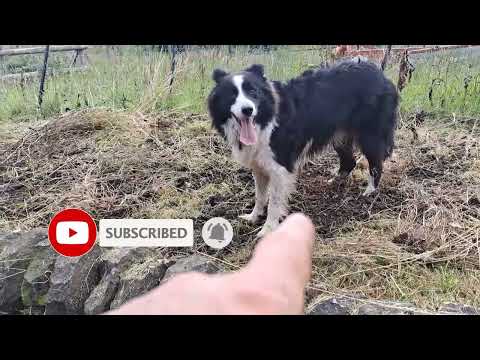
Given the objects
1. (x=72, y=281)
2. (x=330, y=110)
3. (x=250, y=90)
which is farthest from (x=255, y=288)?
(x=330, y=110)

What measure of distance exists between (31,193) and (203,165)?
0.62m

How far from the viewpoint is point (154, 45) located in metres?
1.48

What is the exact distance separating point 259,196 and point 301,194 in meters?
0.17

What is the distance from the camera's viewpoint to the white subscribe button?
1436 mm

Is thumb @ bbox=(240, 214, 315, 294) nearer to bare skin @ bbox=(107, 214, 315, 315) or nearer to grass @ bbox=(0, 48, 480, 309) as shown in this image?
bare skin @ bbox=(107, 214, 315, 315)

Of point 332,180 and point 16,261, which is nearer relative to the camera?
point 16,261

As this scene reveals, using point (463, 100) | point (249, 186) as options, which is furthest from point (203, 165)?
point (463, 100)

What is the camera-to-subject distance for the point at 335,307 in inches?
53.1

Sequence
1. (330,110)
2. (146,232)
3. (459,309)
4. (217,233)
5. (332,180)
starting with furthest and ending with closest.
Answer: (330,110)
(332,180)
(217,233)
(146,232)
(459,309)

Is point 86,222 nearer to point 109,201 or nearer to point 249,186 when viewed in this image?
point 109,201

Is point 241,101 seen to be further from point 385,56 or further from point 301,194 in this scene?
point 385,56

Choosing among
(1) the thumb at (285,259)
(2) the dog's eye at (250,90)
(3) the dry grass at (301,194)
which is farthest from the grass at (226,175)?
(1) the thumb at (285,259)

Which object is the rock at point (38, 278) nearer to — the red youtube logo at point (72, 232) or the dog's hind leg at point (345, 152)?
the red youtube logo at point (72, 232)

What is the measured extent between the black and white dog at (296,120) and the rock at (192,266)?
11.2 inches
